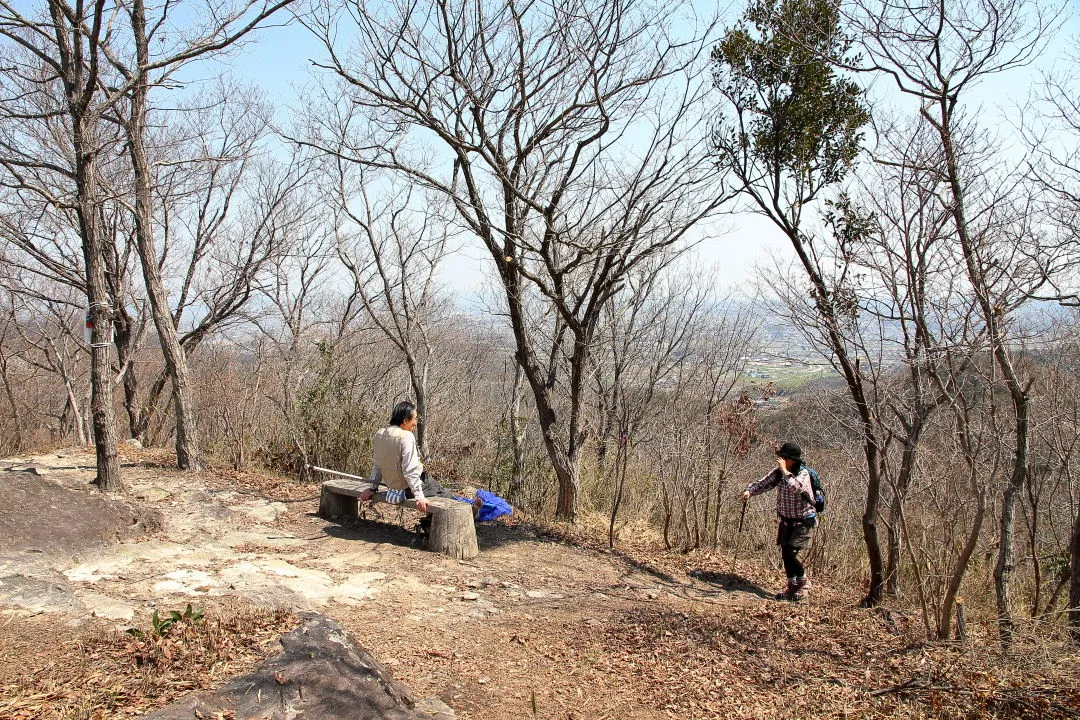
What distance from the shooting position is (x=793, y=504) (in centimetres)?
674

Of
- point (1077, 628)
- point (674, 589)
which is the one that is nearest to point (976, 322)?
point (1077, 628)

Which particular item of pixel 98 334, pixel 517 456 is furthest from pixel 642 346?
pixel 98 334

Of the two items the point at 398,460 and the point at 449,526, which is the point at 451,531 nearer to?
the point at 449,526

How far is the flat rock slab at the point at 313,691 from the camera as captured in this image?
2.86m

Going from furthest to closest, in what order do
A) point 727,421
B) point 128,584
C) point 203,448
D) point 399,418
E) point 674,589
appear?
point 203,448 → point 727,421 → point 674,589 → point 399,418 → point 128,584

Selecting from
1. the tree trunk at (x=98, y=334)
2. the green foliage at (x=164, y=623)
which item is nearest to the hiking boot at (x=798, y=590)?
the green foliage at (x=164, y=623)

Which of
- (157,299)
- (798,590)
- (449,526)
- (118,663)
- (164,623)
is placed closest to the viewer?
(118,663)

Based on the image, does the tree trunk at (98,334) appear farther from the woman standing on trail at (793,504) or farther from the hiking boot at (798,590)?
the hiking boot at (798,590)

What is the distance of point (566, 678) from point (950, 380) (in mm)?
3470

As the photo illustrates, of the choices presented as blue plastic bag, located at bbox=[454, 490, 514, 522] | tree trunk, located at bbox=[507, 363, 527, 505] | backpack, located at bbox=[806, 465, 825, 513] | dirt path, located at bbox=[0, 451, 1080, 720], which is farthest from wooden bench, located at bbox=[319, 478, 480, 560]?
tree trunk, located at bbox=[507, 363, 527, 505]

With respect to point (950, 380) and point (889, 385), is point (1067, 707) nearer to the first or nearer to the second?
point (950, 380)

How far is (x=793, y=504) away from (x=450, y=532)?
10.5 feet

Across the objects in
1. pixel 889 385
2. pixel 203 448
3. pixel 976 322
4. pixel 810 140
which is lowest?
pixel 203 448

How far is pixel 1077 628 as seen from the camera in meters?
4.23
